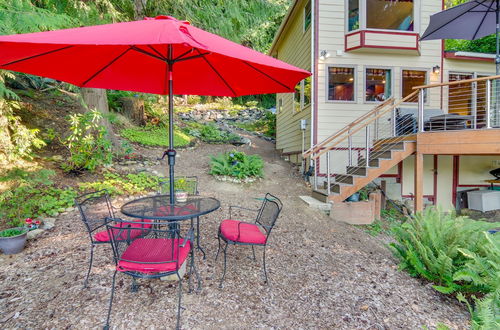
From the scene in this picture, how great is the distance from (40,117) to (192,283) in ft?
22.1

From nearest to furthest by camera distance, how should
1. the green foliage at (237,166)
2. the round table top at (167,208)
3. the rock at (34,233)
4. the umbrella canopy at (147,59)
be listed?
the umbrella canopy at (147,59), the round table top at (167,208), the rock at (34,233), the green foliage at (237,166)

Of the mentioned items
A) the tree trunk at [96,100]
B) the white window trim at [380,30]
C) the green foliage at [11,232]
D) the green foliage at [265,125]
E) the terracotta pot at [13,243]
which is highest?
the white window trim at [380,30]

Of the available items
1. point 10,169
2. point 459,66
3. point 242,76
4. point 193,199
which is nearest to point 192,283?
point 193,199

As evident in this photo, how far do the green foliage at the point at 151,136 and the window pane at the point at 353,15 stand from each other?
6533 mm

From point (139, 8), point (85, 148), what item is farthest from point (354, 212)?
point (139, 8)

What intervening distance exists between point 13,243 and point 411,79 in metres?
9.73

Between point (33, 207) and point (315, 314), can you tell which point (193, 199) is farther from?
point (33, 207)

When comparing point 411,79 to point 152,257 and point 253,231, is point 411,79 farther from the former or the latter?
point 152,257

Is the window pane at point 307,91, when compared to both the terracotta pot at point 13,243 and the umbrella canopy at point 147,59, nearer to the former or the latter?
the umbrella canopy at point 147,59

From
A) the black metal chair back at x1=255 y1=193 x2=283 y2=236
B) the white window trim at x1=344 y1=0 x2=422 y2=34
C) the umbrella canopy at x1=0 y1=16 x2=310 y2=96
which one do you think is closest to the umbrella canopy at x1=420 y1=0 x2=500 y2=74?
the white window trim at x1=344 y1=0 x2=422 y2=34

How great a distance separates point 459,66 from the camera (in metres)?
8.30

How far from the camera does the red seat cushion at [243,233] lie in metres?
2.79

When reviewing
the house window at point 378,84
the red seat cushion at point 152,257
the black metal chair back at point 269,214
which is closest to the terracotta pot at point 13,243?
the red seat cushion at point 152,257

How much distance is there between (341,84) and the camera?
304 inches
